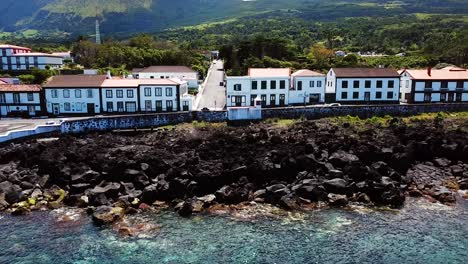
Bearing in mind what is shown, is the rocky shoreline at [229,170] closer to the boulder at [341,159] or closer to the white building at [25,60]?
the boulder at [341,159]

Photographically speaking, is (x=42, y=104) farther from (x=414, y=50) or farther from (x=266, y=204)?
(x=414, y=50)

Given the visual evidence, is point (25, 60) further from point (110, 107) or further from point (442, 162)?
point (442, 162)

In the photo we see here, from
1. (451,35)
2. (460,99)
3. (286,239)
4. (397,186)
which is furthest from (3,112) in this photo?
(451,35)

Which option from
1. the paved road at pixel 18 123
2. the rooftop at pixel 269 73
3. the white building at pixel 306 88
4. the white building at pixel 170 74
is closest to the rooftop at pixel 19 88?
the paved road at pixel 18 123

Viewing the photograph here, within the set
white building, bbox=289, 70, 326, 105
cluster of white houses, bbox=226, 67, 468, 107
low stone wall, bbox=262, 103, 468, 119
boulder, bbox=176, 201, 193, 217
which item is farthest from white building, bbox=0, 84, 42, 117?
boulder, bbox=176, 201, 193, 217

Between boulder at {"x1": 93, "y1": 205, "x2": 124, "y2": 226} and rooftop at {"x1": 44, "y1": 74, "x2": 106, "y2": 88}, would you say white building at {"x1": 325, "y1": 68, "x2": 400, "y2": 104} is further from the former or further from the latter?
boulder at {"x1": 93, "y1": 205, "x2": 124, "y2": 226}
